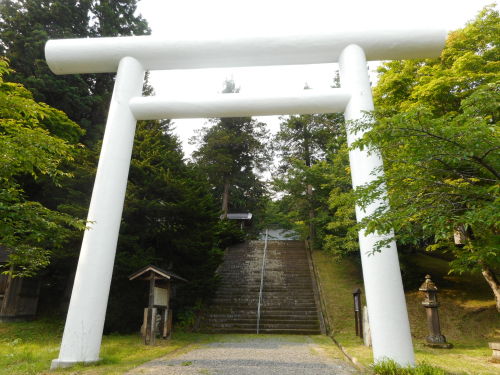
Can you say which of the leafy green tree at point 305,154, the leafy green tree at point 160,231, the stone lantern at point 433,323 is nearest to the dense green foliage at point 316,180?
the leafy green tree at point 305,154

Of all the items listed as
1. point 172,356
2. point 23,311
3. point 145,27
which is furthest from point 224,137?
point 172,356

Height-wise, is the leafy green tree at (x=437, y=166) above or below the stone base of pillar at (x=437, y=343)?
above

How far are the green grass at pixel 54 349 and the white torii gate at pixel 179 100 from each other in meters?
0.41

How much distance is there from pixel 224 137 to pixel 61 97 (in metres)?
11.2

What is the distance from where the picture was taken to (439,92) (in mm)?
7625

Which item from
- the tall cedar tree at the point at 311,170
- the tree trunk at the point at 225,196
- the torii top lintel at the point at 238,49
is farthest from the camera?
the tree trunk at the point at 225,196

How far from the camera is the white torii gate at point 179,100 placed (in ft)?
16.1

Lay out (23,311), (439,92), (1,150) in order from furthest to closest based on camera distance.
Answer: (23,311) → (439,92) → (1,150)

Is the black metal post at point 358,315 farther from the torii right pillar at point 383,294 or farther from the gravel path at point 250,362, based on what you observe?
the torii right pillar at point 383,294

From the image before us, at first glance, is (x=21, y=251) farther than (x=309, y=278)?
No

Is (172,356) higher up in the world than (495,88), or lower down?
lower down

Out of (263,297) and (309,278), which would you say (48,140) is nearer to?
(263,297)

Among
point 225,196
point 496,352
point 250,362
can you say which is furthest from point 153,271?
point 225,196

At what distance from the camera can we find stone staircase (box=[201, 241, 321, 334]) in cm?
998
